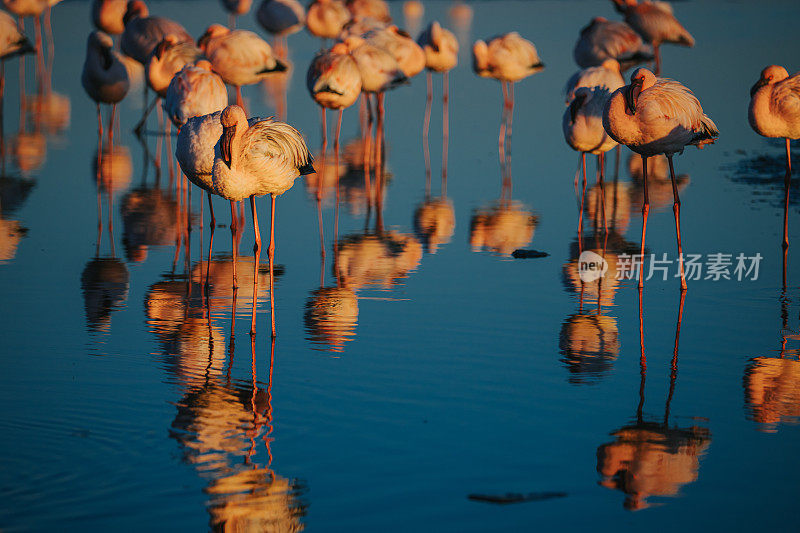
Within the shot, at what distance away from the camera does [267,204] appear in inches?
499

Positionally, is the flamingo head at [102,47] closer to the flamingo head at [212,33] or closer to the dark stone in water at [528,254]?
the flamingo head at [212,33]

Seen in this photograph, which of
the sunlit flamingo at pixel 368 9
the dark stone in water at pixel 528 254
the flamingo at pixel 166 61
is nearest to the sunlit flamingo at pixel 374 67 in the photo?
the flamingo at pixel 166 61

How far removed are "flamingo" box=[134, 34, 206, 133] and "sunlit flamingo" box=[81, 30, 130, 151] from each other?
1.26 metres

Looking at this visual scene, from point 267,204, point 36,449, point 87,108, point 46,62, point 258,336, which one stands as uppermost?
point 46,62

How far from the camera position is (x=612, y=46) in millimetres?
17250

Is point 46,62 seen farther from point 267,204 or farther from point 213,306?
point 213,306

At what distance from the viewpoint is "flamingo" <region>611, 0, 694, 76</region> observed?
63.9ft

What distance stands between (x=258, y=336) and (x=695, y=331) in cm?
313

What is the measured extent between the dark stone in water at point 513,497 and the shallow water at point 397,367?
0.05ft

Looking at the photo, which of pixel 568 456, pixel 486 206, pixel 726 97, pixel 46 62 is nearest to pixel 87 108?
pixel 46 62

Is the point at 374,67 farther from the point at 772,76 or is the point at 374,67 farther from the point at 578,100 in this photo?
the point at 772,76

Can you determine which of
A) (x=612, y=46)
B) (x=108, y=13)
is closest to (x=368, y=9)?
(x=108, y=13)

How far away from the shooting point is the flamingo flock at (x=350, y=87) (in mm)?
8195

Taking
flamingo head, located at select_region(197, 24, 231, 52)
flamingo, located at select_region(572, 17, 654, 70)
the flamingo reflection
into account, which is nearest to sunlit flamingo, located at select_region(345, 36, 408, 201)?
flamingo head, located at select_region(197, 24, 231, 52)
